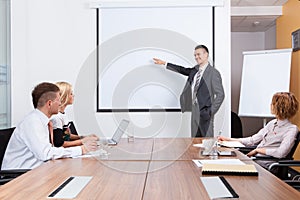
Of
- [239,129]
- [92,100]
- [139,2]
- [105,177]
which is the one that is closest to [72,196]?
[105,177]

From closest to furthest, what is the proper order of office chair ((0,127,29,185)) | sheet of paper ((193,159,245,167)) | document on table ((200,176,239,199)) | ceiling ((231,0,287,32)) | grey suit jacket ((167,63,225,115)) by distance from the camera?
document on table ((200,176,239,199)), sheet of paper ((193,159,245,167)), office chair ((0,127,29,185)), grey suit jacket ((167,63,225,115)), ceiling ((231,0,287,32))

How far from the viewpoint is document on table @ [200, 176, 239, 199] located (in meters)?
1.45

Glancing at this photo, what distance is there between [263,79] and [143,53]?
1.84 metres

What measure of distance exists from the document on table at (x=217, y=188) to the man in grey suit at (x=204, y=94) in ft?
8.20

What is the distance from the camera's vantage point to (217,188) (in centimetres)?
156

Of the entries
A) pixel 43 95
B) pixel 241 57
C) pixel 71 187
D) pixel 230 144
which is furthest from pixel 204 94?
pixel 241 57

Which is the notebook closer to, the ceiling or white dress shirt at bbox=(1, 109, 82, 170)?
white dress shirt at bbox=(1, 109, 82, 170)

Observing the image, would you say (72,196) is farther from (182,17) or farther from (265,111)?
(265,111)

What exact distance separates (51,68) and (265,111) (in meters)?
2.99

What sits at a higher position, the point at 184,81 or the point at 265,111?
the point at 184,81

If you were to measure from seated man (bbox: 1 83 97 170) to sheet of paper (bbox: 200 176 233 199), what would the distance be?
1044 millimetres

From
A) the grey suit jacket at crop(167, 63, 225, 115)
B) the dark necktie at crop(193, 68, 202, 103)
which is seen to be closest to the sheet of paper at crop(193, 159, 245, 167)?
the grey suit jacket at crop(167, 63, 225, 115)

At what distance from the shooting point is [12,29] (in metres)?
4.39

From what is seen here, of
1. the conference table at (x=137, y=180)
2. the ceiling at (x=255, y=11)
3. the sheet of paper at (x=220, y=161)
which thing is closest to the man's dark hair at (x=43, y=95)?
the conference table at (x=137, y=180)
